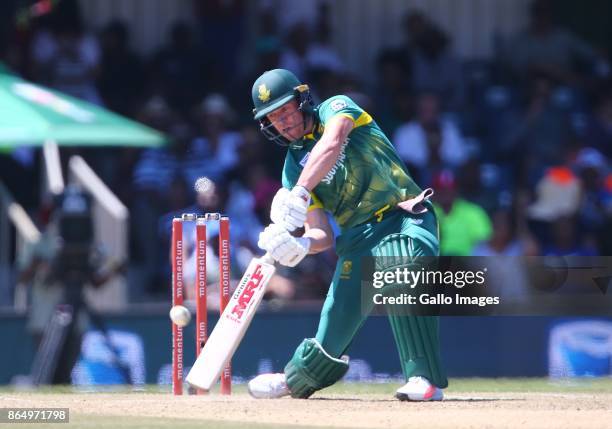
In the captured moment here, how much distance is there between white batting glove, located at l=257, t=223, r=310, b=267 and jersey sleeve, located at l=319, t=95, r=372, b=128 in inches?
27.7

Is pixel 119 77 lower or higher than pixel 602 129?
higher

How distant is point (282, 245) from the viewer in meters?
7.99

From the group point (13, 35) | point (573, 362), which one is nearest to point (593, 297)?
point (573, 362)

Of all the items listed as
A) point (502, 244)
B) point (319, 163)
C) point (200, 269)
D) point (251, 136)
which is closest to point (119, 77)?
point (251, 136)

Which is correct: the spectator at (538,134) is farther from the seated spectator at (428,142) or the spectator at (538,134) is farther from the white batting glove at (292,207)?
the white batting glove at (292,207)

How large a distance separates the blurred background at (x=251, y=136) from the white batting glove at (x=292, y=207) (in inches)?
159

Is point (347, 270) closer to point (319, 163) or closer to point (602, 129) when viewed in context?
point (319, 163)

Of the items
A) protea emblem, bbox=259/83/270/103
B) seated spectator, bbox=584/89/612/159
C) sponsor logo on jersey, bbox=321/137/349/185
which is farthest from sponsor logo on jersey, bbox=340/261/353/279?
seated spectator, bbox=584/89/612/159

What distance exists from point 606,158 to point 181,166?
447 cm

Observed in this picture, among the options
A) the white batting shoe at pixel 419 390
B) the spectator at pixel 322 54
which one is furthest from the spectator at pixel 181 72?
the white batting shoe at pixel 419 390

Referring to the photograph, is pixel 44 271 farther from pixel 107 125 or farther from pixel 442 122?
pixel 442 122

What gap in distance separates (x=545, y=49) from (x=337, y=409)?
9.25 meters

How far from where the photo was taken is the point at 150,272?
13789 mm

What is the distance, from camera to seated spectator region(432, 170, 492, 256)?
44.4 ft
